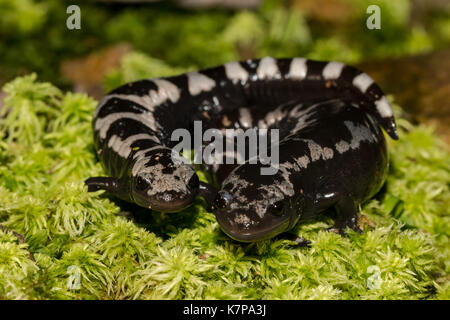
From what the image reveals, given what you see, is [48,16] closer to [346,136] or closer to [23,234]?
[23,234]

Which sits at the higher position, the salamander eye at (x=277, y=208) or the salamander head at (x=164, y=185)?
the salamander head at (x=164, y=185)

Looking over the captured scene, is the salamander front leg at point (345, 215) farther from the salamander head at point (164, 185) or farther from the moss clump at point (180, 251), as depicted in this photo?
the salamander head at point (164, 185)

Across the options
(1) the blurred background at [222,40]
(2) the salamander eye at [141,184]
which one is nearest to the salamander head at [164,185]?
(2) the salamander eye at [141,184]

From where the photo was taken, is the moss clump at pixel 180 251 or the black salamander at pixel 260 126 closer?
the moss clump at pixel 180 251

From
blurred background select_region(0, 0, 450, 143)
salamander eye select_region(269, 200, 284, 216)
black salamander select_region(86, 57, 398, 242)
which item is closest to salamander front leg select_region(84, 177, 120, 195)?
black salamander select_region(86, 57, 398, 242)

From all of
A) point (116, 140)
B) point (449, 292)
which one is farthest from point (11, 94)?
point (449, 292)

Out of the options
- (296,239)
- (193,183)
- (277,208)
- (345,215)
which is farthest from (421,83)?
(193,183)

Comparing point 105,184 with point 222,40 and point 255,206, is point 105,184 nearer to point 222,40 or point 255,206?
point 255,206
